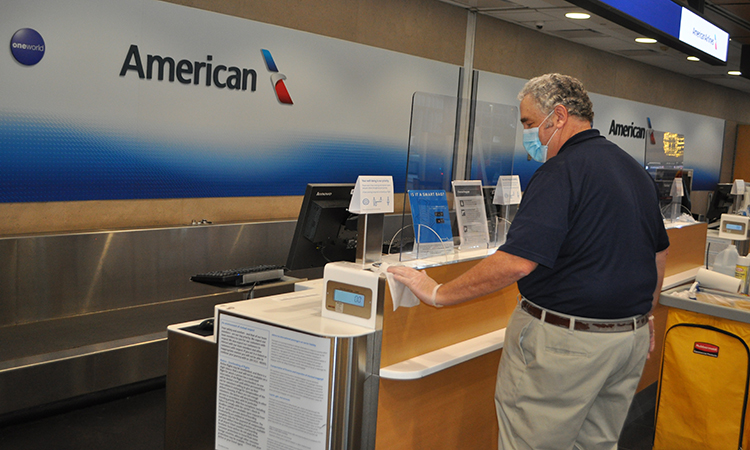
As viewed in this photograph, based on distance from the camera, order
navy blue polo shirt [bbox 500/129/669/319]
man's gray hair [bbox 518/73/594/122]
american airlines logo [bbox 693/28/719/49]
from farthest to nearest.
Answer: american airlines logo [bbox 693/28/719/49], man's gray hair [bbox 518/73/594/122], navy blue polo shirt [bbox 500/129/669/319]

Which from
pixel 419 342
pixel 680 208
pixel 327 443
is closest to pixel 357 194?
pixel 419 342

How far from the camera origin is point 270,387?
2162mm

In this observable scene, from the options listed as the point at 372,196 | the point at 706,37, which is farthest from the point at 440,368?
the point at 706,37

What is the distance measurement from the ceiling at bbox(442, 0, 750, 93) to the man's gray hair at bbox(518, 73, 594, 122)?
352cm

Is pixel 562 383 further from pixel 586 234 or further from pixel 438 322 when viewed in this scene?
pixel 438 322

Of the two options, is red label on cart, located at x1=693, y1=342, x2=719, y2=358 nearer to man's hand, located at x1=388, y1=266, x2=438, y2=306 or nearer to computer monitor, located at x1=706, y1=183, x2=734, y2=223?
man's hand, located at x1=388, y1=266, x2=438, y2=306

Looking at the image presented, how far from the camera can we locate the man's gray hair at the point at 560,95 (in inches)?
79.6

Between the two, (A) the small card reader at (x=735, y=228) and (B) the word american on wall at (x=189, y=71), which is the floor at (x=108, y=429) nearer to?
(B) the word american on wall at (x=189, y=71)

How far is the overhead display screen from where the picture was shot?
10.3ft

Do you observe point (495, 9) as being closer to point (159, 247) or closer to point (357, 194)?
point (159, 247)

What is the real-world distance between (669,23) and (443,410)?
105 inches

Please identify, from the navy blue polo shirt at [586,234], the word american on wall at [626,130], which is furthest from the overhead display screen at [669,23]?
the word american on wall at [626,130]

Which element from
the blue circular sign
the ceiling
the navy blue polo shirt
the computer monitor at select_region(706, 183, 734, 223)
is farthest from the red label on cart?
the computer monitor at select_region(706, 183, 734, 223)

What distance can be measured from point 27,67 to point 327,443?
2904mm
